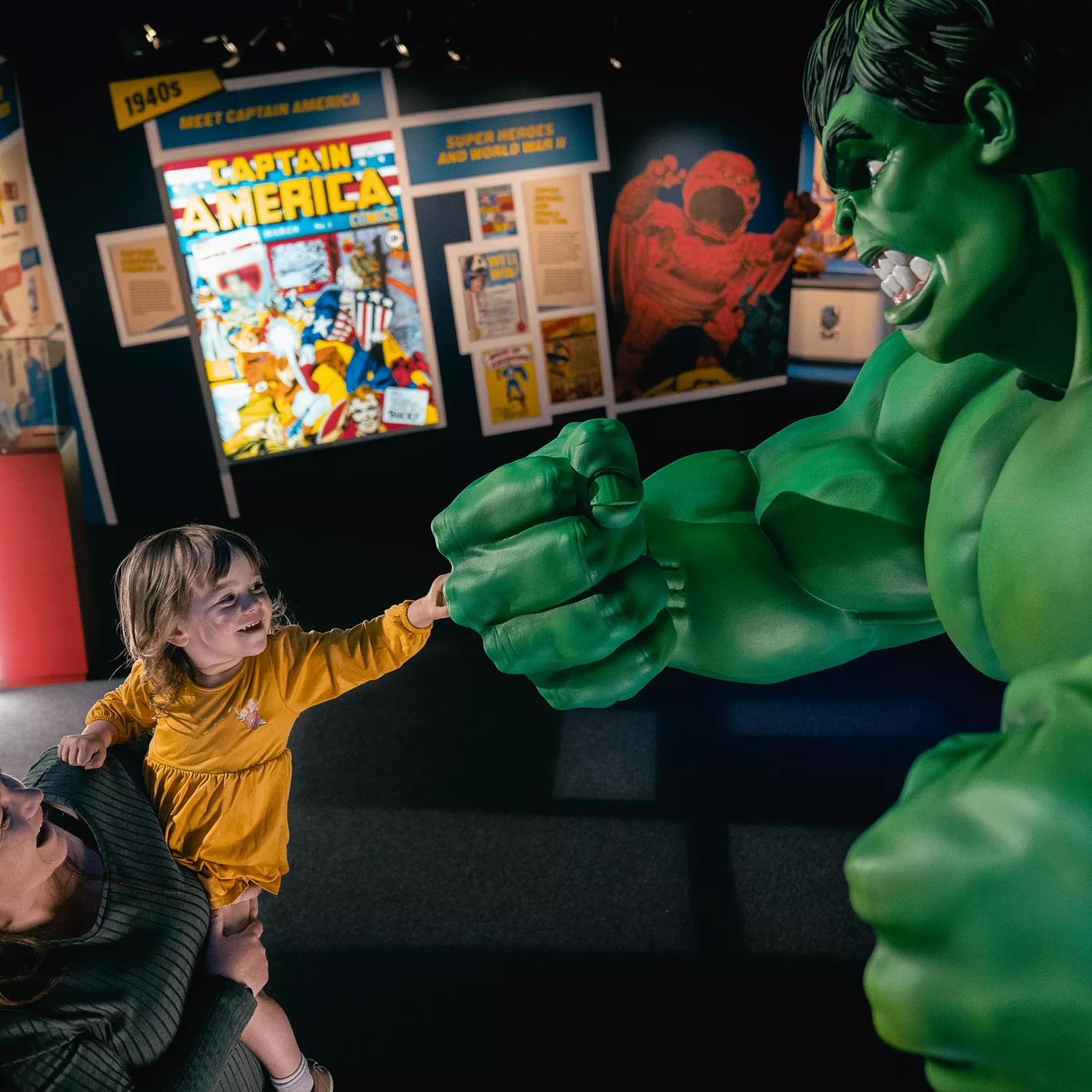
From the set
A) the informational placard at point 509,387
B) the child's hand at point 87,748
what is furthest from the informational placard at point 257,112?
the child's hand at point 87,748

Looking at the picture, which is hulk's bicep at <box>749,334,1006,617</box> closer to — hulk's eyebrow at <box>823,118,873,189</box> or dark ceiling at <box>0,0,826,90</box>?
hulk's eyebrow at <box>823,118,873,189</box>

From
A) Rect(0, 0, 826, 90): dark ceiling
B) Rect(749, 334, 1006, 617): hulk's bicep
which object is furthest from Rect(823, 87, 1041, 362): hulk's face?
Rect(0, 0, 826, 90): dark ceiling

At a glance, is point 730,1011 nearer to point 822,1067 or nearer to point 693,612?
point 822,1067

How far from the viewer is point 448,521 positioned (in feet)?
2.61

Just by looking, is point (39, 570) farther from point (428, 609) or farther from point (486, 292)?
point (428, 609)

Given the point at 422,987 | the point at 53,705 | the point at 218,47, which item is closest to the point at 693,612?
the point at 422,987

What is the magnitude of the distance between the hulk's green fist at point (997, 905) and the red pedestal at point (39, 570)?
11.6ft

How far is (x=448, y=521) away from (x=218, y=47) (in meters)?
3.98

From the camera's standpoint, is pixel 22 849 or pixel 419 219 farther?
pixel 419 219

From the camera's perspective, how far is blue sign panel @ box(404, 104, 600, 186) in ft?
14.5

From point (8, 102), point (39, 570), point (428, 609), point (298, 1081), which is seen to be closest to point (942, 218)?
point (428, 609)

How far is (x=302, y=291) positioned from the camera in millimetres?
→ 4430

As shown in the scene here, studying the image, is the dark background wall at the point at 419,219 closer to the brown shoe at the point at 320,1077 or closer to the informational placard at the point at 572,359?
the informational placard at the point at 572,359

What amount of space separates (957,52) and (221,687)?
1507mm
